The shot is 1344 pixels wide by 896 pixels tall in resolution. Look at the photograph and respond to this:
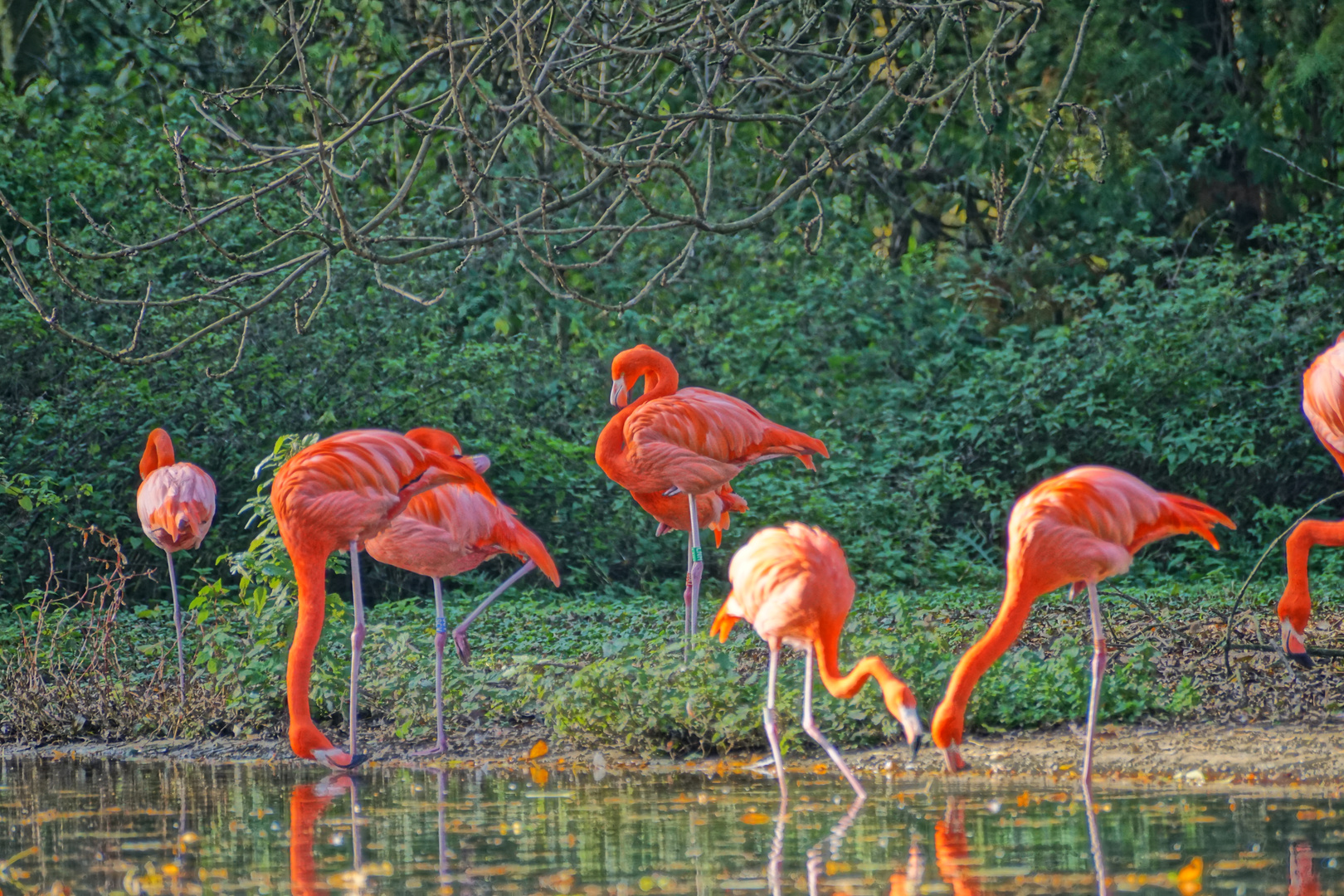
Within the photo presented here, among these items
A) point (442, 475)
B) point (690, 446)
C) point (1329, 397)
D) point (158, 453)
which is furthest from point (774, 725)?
point (158, 453)

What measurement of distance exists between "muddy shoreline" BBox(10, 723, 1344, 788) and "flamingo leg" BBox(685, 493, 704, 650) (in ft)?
2.71

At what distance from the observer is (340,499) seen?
217 inches

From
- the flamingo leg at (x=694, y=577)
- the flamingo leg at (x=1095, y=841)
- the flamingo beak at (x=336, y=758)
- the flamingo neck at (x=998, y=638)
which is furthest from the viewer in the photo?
the flamingo leg at (x=694, y=577)

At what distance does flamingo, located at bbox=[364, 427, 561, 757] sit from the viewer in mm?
6062

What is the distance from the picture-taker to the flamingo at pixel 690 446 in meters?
6.67

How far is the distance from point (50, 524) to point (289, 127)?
399cm

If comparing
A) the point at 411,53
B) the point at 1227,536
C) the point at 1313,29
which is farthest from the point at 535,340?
the point at 1313,29

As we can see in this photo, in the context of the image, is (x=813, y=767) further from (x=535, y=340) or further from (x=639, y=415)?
(x=535, y=340)

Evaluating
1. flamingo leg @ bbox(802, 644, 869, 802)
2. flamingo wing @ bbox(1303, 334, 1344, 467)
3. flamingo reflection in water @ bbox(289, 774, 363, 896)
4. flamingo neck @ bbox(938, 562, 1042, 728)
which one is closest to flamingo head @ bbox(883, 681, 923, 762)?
flamingo neck @ bbox(938, 562, 1042, 728)

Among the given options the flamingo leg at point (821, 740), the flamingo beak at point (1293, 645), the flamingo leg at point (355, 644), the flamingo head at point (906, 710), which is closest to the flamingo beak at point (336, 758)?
the flamingo leg at point (355, 644)

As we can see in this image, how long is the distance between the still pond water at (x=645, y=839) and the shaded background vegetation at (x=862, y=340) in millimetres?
4235

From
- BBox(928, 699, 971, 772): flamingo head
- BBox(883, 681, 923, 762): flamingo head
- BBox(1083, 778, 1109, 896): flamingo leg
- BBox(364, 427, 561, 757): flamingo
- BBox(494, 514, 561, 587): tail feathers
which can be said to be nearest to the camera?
BBox(1083, 778, 1109, 896): flamingo leg

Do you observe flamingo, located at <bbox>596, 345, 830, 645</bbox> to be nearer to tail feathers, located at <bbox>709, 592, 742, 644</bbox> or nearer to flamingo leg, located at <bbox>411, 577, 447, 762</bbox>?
tail feathers, located at <bbox>709, 592, 742, 644</bbox>

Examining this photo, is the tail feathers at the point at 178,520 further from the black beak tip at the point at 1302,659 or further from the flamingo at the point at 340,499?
the black beak tip at the point at 1302,659
